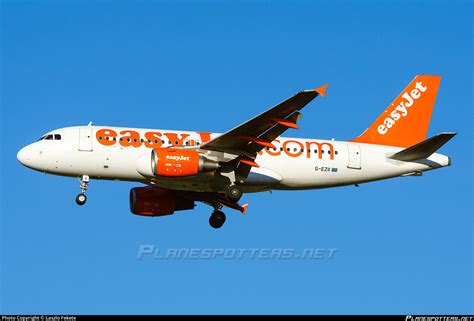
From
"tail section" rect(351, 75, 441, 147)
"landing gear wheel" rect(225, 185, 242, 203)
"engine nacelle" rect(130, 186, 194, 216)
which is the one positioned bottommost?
"landing gear wheel" rect(225, 185, 242, 203)

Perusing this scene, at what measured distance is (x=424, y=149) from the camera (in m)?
44.1

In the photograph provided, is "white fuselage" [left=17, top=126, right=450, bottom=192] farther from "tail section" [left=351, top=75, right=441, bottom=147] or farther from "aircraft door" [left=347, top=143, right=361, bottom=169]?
"tail section" [left=351, top=75, right=441, bottom=147]

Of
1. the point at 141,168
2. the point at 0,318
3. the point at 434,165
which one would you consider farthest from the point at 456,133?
the point at 0,318

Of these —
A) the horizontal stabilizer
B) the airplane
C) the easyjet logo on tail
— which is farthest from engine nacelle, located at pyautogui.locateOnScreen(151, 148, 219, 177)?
the easyjet logo on tail

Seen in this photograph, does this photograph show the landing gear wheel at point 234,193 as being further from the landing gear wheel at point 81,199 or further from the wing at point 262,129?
the landing gear wheel at point 81,199

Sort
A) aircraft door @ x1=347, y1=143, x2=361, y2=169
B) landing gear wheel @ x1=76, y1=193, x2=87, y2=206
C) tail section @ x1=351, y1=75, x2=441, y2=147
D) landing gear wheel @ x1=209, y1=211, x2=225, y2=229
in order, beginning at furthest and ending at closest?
1. tail section @ x1=351, y1=75, x2=441, y2=147
2. landing gear wheel @ x1=209, y1=211, x2=225, y2=229
3. aircraft door @ x1=347, y1=143, x2=361, y2=169
4. landing gear wheel @ x1=76, y1=193, x2=87, y2=206

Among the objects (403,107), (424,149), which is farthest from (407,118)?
(424,149)

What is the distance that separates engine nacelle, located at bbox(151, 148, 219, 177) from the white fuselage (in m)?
0.75

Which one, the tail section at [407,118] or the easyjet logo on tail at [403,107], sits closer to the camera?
the tail section at [407,118]

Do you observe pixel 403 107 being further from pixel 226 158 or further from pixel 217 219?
pixel 217 219

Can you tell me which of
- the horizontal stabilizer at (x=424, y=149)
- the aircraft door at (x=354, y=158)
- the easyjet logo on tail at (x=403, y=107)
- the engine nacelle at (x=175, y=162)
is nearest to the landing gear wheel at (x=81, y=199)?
the engine nacelle at (x=175, y=162)

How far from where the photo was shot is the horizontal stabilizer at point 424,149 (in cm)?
4238

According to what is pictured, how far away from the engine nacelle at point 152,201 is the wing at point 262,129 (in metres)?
5.23

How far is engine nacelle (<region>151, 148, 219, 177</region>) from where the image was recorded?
4028 centimetres
